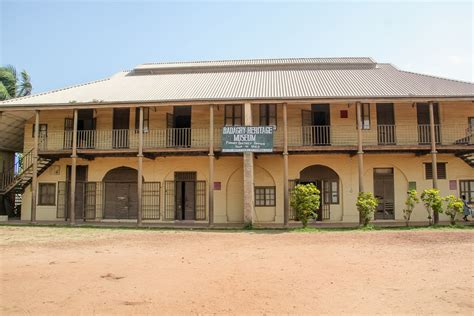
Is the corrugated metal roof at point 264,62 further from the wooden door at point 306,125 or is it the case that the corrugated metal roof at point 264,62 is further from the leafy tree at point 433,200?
the leafy tree at point 433,200

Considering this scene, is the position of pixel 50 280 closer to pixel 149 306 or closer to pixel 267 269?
pixel 149 306

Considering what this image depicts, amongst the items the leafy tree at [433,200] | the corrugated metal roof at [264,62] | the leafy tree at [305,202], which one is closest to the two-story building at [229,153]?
the leafy tree at [305,202]

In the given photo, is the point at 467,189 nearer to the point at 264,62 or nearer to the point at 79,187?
the point at 264,62

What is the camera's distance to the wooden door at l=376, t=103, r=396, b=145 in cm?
1925

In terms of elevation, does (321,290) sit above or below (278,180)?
below

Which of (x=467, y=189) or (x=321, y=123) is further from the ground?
(x=321, y=123)

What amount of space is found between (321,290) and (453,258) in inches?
187

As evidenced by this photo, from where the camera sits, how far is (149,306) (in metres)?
6.04

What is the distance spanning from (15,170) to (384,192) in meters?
19.6

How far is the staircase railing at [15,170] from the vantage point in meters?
20.4

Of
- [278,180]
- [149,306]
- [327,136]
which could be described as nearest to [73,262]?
[149,306]

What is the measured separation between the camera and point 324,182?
19.5m

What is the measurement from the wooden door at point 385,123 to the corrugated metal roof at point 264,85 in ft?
3.46

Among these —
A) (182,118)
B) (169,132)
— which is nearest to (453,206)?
(182,118)
